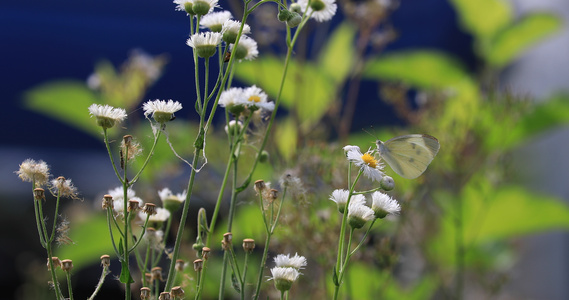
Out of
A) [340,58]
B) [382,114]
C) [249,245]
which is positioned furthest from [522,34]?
[249,245]

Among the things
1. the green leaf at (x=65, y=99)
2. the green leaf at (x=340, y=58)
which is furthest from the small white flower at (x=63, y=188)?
the green leaf at (x=340, y=58)

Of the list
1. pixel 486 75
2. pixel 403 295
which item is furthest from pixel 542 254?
pixel 403 295

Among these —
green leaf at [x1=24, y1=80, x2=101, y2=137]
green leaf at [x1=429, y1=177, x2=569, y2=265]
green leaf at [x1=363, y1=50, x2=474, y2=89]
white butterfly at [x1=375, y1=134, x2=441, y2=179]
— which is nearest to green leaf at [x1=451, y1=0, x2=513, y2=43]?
green leaf at [x1=363, y1=50, x2=474, y2=89]

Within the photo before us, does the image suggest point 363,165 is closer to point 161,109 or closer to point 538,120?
point 161,109

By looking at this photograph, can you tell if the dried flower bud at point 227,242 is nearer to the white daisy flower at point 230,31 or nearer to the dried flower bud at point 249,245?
the dried flower bud at point 249,245

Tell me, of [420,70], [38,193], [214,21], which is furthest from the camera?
[420,70]

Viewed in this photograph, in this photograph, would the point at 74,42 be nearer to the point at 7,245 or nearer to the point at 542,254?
the point at 7,245
